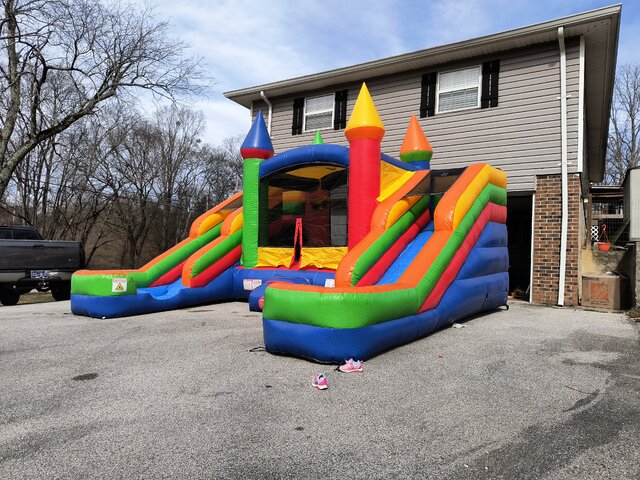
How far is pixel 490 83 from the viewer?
33.3 ft

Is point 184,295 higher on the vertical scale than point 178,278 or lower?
lower

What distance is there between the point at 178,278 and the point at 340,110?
6.79 meters

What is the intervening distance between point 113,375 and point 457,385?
9.82 feet

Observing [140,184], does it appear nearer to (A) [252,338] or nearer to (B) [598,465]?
(A) [252,338]

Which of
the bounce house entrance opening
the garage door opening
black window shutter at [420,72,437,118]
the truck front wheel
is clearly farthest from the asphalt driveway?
the garage door opening

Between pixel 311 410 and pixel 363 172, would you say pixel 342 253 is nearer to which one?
pixel 363 172

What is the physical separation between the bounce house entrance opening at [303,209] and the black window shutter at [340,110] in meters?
4.17

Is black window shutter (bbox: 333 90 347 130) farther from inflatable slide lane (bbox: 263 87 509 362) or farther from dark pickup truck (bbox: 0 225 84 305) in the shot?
dark pickup truck (bbox: 0 225 84 305)

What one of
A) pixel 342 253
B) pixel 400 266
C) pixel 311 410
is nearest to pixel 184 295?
pixel 342 253

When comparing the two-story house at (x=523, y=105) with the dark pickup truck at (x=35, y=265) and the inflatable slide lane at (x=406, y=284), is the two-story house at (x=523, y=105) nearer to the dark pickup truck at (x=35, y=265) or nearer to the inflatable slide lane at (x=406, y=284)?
the inflatable slide lane at (x=406, y=284)

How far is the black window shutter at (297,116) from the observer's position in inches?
514

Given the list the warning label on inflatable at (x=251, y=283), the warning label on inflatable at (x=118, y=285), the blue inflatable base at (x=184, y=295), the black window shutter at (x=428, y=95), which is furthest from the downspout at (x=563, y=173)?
the warning label on inflatable at (x=118, y=285)

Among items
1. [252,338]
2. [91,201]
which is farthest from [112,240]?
[252,338]

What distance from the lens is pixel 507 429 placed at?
2.72 metres
